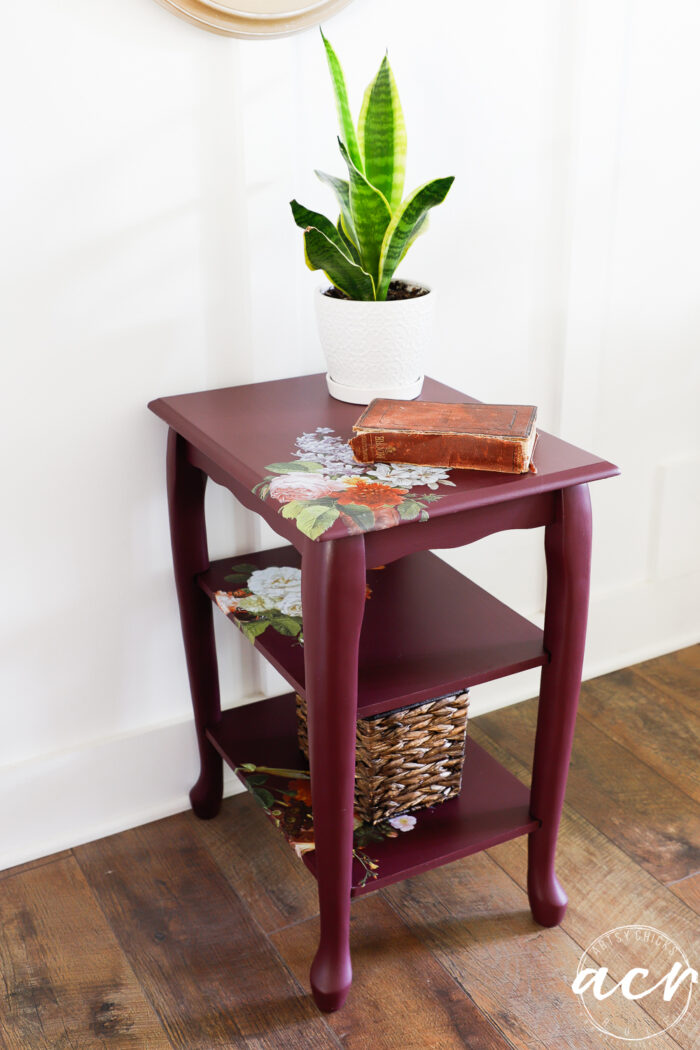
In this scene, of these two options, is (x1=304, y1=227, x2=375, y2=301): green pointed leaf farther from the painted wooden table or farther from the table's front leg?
the table's front leg

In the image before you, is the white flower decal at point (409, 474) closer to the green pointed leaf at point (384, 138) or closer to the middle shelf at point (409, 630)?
the middle shelf at point (409, 630)

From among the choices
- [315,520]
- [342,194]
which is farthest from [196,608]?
[342,194]

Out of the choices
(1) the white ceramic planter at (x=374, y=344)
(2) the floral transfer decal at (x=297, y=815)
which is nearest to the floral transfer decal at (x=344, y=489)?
(1) the white ceramic planter at (x=374, y=344)

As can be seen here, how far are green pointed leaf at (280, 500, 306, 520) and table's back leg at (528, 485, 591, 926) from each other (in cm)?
36

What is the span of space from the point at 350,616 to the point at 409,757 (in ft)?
1.40

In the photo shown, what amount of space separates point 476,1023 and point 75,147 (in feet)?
4.59

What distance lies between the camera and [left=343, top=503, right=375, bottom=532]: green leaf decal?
3.85 ft

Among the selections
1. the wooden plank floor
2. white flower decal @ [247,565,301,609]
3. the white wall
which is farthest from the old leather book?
the wooden plank floor

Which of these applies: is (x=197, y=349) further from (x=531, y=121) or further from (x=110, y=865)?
(x=110, y=865)

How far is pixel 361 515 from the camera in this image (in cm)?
119

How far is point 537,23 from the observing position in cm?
175

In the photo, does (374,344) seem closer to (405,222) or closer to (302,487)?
(405,222)

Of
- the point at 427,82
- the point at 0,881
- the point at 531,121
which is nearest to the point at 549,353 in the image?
the point at 531,121

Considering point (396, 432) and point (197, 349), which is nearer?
point (396, 432)
